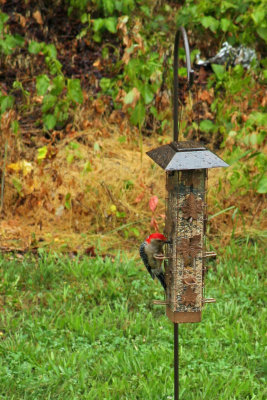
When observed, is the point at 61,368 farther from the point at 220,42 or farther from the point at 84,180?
the point at 220,42

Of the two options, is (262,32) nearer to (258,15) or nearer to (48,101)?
(258,15)

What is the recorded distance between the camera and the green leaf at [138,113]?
6.49 meters

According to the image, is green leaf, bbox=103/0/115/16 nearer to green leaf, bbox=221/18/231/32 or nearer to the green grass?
green leaf, bbox=221/18/231/32

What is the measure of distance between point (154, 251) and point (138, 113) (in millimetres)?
3193

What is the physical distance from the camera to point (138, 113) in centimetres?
650

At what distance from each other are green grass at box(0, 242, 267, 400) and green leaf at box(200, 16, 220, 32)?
3.16m

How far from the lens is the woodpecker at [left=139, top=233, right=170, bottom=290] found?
328 centimetres

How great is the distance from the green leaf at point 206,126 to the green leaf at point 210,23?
4.20ft

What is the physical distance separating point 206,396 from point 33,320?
143 cm

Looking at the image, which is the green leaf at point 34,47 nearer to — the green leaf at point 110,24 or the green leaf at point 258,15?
the green leaf at point 110,24

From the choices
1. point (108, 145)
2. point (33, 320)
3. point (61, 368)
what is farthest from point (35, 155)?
point (61, 368)

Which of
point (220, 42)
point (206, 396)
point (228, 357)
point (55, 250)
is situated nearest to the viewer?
point (206, 396)

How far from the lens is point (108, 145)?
7.07 metres

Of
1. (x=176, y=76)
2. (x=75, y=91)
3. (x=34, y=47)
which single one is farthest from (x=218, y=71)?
(x=176, y=76)
